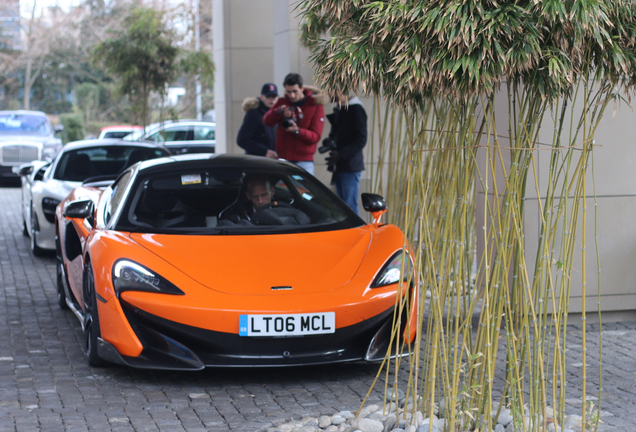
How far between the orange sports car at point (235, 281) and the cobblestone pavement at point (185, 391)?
0.19 metres

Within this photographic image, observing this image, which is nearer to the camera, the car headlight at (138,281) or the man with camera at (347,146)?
the car headlight at (138,281)

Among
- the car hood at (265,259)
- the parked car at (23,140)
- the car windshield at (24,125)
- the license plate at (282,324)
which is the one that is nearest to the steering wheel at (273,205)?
the car hood at (265,259)

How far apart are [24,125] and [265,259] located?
749 inches

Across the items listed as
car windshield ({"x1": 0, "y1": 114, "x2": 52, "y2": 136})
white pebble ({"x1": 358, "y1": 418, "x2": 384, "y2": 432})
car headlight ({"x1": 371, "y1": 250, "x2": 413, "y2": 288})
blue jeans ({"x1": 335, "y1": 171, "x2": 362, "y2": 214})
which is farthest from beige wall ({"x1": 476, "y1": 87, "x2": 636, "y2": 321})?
car windshield ({"x1": 0, "y1": 114, "x2": 52, "y2": 136})

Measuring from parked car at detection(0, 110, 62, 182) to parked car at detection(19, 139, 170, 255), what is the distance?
403 inches

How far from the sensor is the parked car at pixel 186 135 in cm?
1927

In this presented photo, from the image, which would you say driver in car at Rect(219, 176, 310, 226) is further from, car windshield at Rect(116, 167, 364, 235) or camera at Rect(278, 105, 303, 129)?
camera at Rect(278, 105, 303, 129)

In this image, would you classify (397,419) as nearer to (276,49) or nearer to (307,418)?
(307,418)

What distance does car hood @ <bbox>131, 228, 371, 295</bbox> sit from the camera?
454cm

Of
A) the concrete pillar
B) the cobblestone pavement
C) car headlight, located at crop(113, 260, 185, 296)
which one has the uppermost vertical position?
the concrete pillar

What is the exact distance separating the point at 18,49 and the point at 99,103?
4.78 meters

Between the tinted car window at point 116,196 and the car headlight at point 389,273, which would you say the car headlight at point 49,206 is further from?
the car headlight at point 389,273

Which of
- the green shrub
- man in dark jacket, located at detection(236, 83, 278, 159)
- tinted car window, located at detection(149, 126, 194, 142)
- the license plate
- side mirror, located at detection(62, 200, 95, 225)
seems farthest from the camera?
the green shrub

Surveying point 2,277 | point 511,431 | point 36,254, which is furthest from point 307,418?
point 36,254
